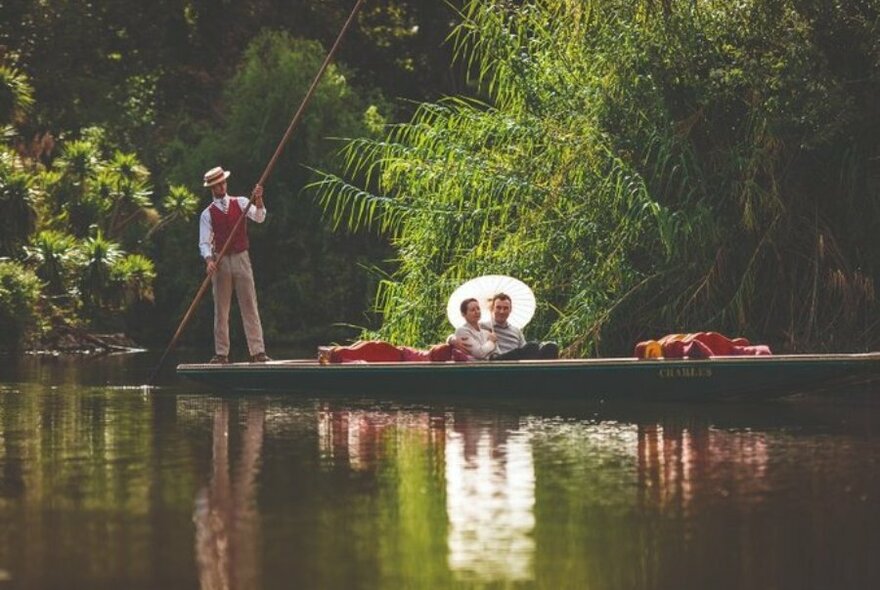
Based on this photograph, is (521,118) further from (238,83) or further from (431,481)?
(238,83)

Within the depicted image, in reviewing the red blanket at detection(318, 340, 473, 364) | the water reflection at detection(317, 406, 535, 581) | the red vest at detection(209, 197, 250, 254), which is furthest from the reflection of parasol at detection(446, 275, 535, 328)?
the red vest at detection(209, 197, 250, 254)

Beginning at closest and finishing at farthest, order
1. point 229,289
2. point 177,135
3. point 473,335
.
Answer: point 473,335 < point 229,289 < point 177,135

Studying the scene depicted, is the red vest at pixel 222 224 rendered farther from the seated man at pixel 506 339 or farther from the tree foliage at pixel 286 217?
the tree foliage at pixel 286 217

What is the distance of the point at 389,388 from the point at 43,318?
51.2ft

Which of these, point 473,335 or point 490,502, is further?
point 473,335

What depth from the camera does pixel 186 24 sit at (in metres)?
47.1

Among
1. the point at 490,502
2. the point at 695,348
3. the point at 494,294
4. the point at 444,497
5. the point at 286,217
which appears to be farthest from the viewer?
the point at 286,217

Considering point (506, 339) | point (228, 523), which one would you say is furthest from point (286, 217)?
point (228, 523)

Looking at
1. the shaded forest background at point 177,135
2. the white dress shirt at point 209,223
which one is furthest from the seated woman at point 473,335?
the shaded forest background at point 177,135

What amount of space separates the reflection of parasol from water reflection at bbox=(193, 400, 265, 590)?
4.91 meters

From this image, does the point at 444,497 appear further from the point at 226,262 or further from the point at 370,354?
the point at 226,262

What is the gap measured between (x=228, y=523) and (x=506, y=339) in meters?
8.85

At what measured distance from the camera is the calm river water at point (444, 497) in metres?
7.91

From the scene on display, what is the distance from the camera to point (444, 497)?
10.2 meters
